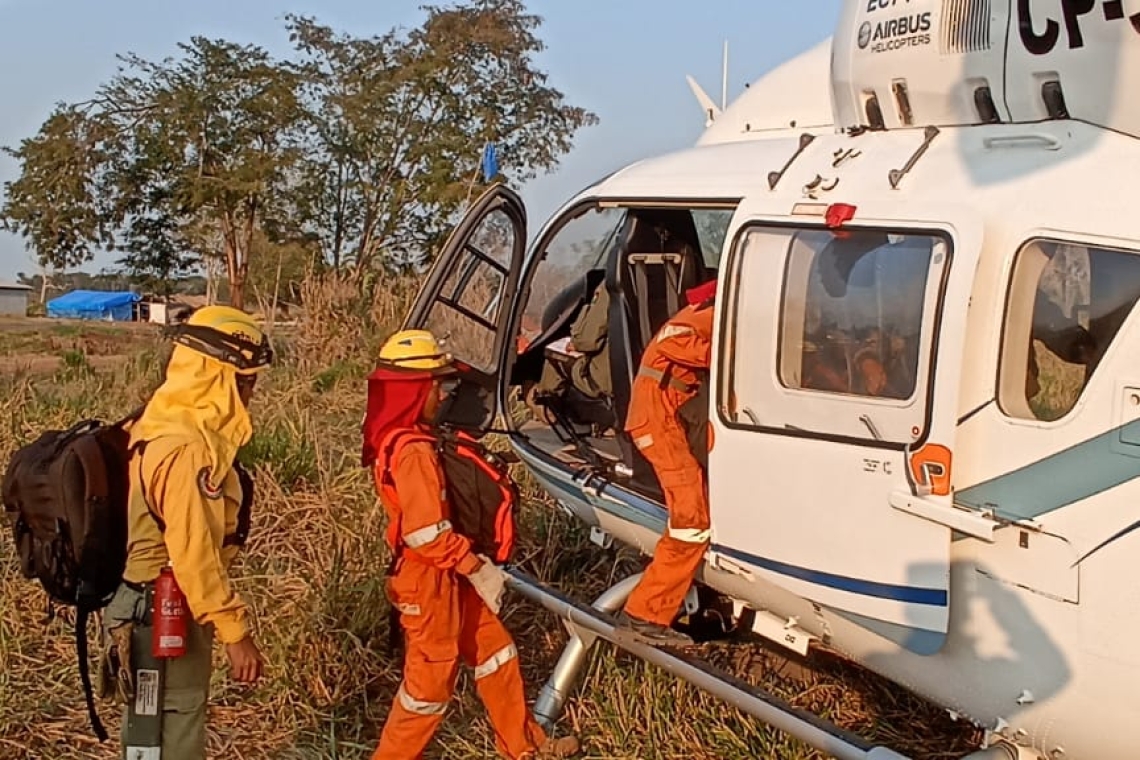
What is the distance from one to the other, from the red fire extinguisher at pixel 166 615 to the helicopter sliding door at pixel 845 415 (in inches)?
70.0

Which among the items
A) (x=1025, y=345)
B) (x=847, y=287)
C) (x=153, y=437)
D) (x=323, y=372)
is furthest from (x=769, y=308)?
(x=323, y=372)

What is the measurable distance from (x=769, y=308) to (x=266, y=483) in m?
4.49

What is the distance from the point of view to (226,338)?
377 centimetres

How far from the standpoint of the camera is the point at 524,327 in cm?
595

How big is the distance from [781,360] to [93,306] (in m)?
51.7

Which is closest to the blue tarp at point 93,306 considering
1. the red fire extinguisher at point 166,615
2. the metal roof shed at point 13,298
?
the metal roof shed at point 13,298

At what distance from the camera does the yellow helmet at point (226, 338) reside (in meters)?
3.73

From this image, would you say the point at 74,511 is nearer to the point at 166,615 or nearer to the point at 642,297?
the point at 166,615

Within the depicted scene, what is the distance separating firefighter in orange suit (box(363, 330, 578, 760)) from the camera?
179 inches

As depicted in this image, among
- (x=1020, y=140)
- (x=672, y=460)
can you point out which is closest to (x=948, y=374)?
(x=1020, y=140)

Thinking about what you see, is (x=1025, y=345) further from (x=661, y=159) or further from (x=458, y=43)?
(x=458, y=43)

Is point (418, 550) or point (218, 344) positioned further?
point (418, 550)

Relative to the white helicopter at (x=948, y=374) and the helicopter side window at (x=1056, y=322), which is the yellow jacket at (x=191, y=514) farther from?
the helicopter side window at (x=1056, y=322)

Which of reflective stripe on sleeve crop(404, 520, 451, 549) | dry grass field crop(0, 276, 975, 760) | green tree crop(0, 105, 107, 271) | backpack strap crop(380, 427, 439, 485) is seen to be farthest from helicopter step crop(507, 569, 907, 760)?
green tree crop(0, 105, 107, 271)
